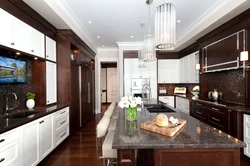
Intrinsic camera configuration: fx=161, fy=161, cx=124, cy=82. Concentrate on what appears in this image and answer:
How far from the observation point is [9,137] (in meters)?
1.88

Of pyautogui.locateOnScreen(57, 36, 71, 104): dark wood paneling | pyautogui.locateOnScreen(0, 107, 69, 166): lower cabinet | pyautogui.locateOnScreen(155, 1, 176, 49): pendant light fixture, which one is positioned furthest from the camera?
pyautogui.locateOnScreen(57, 36, 71, 104): dark wood paneling

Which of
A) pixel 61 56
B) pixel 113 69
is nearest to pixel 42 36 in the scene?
pixel 61 56

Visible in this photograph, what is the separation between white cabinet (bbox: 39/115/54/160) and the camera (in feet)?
8.65

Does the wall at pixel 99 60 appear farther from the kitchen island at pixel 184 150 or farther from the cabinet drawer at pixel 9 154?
the kitchen island at pixel 184 150

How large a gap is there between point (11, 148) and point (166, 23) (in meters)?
2.41

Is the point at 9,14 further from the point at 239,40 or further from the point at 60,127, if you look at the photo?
the point at 239,40

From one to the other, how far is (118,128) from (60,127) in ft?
7.33

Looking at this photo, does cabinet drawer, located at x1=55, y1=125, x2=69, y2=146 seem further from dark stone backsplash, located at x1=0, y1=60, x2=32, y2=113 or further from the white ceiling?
the white ceiling

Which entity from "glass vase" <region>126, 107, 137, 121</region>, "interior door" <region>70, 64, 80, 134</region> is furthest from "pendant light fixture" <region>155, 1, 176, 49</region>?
"interior door" <region>70, 64, 80, 134</region>

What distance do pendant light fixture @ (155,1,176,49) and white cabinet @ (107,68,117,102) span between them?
9.42 metres

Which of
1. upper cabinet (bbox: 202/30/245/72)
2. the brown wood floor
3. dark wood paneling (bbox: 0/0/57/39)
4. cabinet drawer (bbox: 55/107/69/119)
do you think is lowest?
the brown wood floor

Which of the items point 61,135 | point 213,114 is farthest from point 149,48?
point 61,135

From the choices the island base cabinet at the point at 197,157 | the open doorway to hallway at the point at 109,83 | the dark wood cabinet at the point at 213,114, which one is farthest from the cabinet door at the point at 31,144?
the open doorway to hallway at the point at 109,83

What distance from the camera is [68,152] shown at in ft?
10.7
